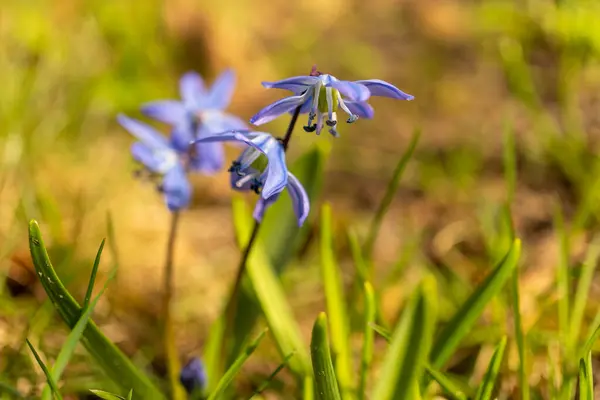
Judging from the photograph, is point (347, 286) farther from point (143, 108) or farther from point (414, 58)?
point (414, 58)

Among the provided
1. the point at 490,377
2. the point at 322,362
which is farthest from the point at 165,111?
the point at 490,377

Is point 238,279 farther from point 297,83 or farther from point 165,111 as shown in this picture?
point 165,111

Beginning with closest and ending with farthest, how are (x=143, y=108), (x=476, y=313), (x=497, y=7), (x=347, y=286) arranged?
(x=476, y=313)
(x=143, y=108)
(x=347, y=286)
(x=497, y=7)

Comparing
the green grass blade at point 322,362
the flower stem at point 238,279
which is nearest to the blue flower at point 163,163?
the flower stem at point 238,279

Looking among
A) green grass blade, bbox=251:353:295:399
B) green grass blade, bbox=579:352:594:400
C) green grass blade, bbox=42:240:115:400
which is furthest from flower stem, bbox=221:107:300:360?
green grass blade, bbox=579:352:594:400

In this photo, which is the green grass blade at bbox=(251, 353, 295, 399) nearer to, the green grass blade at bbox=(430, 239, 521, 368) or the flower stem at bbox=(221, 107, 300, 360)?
the flower stem at bbox=(221, 107, 300, 360)

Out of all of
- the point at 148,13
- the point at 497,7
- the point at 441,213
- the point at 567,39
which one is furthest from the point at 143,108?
the point at 497,7
